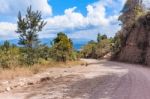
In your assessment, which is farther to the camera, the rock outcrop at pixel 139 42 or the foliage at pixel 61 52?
the foliage at pixel 61 52

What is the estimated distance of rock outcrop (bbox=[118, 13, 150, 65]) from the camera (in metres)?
49.6

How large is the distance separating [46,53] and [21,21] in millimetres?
6277

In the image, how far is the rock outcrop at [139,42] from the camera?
49.6m

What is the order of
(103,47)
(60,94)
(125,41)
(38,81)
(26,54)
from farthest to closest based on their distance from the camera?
(103,47)
(125,41)
(26,54)
(38,81)
(60,94)

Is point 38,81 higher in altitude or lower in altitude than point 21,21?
lower

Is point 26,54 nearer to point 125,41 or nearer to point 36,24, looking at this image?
point 36,24

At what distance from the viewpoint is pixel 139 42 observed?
53.8 metres

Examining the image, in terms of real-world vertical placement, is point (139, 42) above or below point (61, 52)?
above

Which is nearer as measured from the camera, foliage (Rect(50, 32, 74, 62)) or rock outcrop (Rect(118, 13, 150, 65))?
rock outcrop (Rect(118, 13, 150, 65))

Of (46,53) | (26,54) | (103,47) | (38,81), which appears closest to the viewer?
(38,81)

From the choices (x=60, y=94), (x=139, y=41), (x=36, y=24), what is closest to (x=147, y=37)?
(x=139, y=41)

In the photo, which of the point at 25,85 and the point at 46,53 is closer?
the point at 25,85

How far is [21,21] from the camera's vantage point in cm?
4422

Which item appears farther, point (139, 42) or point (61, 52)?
point (139, 42)
